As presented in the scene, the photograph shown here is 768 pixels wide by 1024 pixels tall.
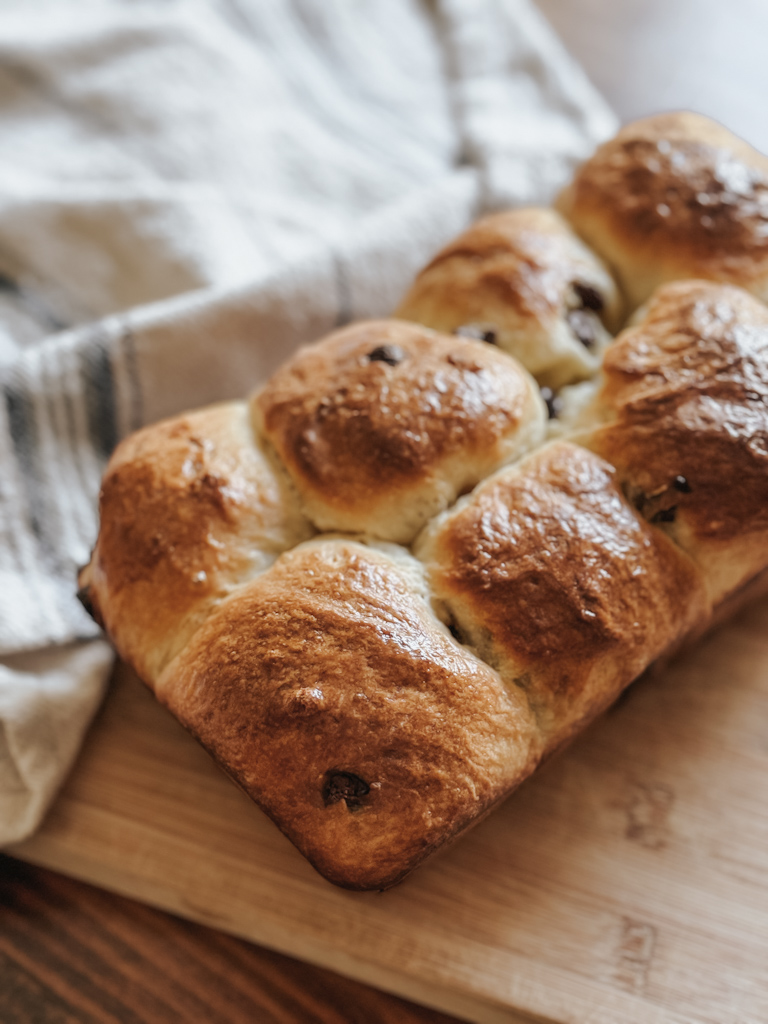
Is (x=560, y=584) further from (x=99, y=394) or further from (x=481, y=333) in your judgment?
(x=99, y=394)

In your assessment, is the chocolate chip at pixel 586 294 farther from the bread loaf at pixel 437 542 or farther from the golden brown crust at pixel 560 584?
the golden brown crust at pixel 560 584

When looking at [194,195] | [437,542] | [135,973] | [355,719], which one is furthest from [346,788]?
[194,195]

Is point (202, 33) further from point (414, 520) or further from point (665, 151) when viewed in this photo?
point (414, 520)

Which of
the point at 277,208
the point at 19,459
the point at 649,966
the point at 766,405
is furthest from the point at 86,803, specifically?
the point at 277,208

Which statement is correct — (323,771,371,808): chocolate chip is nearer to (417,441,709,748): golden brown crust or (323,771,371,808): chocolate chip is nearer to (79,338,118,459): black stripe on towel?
(417,441,709,748): golden brown crust

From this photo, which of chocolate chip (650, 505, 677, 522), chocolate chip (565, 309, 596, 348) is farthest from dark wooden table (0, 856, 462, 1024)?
chocolate chip (565, 309, 596, 348)

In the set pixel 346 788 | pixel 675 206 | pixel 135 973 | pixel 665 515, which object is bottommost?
pixel 135 973
